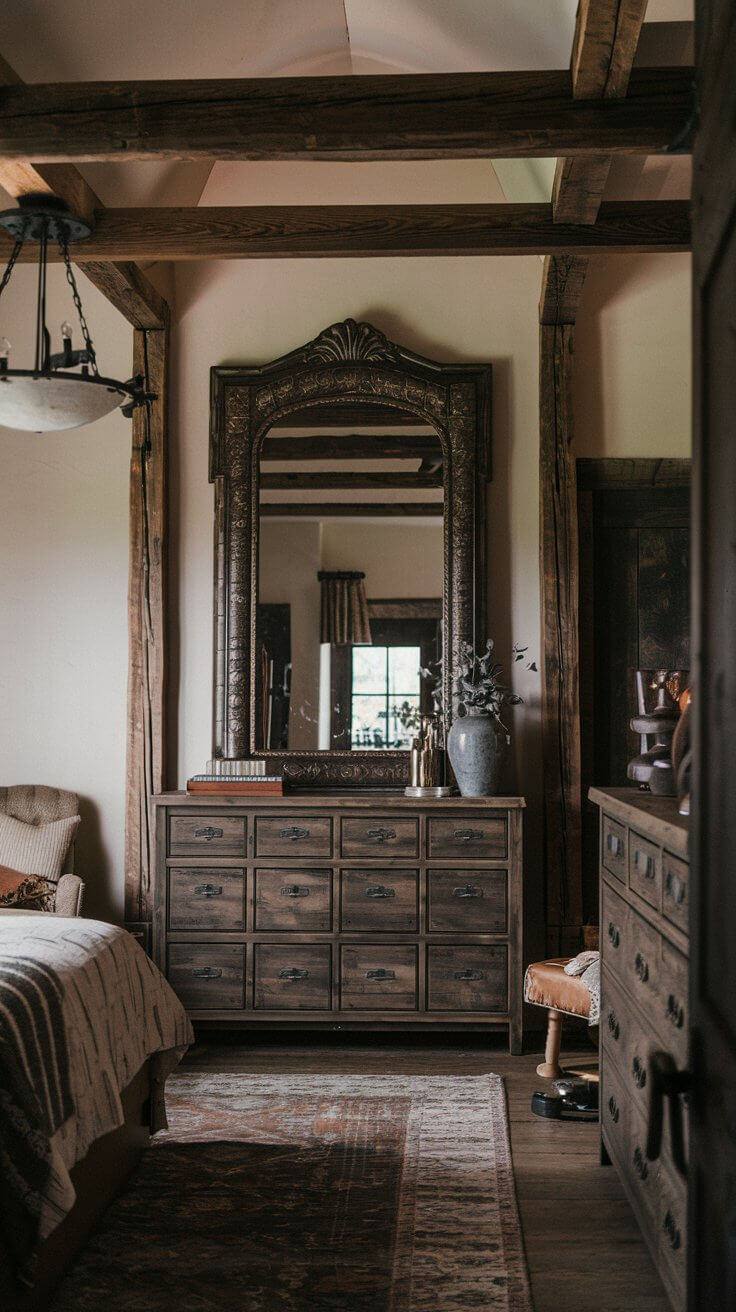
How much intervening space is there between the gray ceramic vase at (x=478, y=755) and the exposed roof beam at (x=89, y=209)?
2102 mm

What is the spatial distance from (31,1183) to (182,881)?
7.70 ft

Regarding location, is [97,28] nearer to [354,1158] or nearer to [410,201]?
[410,201]

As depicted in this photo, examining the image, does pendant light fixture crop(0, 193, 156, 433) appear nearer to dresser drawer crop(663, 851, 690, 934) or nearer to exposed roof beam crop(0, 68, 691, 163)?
exposed roof beam crop(0, 68, 691, 163)

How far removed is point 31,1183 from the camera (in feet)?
7.13

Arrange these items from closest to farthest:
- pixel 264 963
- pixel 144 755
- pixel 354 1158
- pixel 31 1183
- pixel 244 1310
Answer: pixel 31 1183 → pixel 244 1310 → pixel 354 1158 → pixel 264 963 → pixel 144 755

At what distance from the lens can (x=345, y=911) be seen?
4473mm

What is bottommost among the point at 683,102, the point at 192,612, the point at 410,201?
the point at 192,612

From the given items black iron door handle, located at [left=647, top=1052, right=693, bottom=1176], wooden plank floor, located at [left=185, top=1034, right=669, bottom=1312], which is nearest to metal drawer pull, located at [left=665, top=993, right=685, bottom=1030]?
wooden plank floor, located at [left=185, top=1034, right=669, bottom=1312]

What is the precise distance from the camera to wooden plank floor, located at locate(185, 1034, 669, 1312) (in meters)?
2.58

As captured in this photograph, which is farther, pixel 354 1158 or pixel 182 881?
pixel 182 881

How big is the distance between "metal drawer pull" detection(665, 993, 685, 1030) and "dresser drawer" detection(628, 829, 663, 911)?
222mm

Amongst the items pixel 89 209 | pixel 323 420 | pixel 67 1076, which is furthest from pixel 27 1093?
pixel 323 420

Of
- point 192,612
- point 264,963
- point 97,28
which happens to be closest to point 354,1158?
point 264,963

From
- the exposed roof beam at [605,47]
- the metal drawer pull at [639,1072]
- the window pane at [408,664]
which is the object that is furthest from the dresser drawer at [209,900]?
the exposed roof beam at [605,47]
